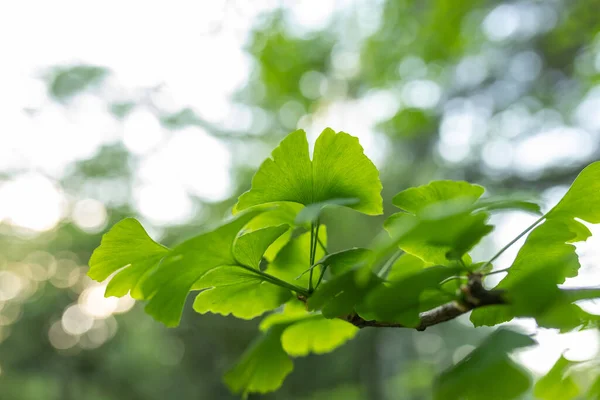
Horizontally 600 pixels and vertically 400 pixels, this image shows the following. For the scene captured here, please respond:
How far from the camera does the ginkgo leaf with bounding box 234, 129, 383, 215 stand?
27cm

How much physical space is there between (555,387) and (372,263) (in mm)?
222

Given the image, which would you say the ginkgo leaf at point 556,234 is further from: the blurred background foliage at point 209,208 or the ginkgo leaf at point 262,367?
the blurred background foliage at point 209,208

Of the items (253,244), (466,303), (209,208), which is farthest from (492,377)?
(209,208)

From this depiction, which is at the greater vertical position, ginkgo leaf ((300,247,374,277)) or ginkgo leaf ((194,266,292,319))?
ginkgo leaf ((300,247,374,277))

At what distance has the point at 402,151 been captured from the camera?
464 centimetres

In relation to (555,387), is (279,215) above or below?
above

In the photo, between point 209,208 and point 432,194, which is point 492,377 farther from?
point 209,208

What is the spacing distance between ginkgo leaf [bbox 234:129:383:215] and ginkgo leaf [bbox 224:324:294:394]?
0.42 feet

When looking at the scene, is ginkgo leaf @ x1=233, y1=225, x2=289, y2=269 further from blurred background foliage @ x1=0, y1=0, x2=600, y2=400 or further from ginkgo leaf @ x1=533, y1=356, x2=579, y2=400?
blurred background foliage @ x1=0, y1=0, x2=600, y2=400

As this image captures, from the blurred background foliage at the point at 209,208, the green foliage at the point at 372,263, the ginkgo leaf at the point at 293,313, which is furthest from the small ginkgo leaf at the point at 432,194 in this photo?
the blurred background foliage at the point at 209,208

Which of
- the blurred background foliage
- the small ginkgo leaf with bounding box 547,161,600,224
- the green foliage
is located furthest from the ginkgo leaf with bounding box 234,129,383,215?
the blurred background foliage

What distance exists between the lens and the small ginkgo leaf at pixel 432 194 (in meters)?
0.26

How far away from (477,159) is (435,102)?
527mm

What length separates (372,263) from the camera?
→ 198 millimetres
